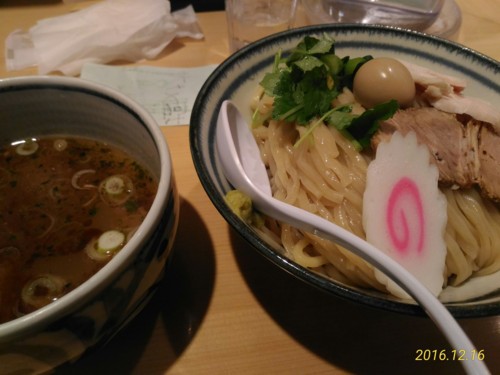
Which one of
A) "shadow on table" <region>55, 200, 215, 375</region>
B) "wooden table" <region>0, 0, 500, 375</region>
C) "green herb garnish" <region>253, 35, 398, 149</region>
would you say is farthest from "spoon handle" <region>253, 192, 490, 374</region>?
"green herb garnish" <region>253, 35, 398, 149</region>

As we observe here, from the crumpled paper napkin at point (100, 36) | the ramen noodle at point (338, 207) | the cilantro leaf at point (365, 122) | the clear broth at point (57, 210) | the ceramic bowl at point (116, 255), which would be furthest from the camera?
the crumpled paper napkin at point (100, 36)

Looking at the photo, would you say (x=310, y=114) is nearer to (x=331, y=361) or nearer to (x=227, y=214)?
(x=227, y=214)

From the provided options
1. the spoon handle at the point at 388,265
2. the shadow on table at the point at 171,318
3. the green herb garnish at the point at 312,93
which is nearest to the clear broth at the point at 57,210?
the shadow on table at the point at 171,318

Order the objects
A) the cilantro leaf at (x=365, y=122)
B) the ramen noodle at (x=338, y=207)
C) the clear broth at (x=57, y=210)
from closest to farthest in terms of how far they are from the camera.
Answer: the clear broth at (x=57, y=210) → the ramen noodle at (x=338, y=207) → the cilantro leaf at (x=365, y=122)

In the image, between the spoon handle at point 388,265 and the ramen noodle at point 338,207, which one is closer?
the spoon handle at point 388,265

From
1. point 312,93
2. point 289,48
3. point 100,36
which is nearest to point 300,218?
point 312,93

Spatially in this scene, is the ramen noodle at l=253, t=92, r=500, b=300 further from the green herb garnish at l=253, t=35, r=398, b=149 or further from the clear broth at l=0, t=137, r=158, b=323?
the clear broth at l=0, t=137, r=158, b=323

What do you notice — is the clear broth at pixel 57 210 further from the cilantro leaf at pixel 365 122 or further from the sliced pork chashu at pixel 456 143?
the sliced pork chashu at pixel 456 143

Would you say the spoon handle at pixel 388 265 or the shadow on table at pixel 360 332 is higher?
the spoon handle at pixel 388 265
